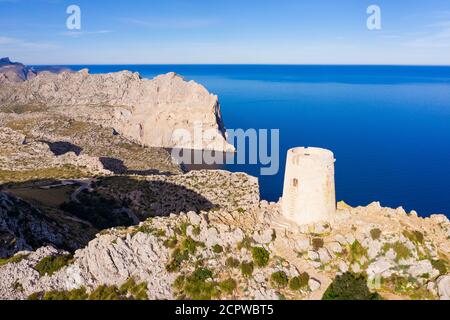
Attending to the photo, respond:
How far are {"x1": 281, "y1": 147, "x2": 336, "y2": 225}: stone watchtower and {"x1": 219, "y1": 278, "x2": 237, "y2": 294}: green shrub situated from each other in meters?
7.82

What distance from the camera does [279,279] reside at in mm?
29000

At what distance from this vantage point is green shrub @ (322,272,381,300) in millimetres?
26719

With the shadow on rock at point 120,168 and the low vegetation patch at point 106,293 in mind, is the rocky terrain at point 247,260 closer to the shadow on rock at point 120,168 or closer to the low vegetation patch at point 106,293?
the low vegetation patch at point 106,293

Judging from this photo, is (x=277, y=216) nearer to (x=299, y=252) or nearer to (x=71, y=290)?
(x=299, y=252)

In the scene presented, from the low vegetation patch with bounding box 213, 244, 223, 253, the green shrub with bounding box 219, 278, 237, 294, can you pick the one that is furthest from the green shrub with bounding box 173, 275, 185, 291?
the low vegetation patch with bounding box 213, 244, 223, 253

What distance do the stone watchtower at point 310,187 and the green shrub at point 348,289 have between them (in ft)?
19.1

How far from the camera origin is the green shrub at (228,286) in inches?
1151

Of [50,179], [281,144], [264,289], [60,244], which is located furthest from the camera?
[281,144]

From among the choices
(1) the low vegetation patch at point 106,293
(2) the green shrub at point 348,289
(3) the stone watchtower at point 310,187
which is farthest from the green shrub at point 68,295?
(2) the green shrub at point 348,289

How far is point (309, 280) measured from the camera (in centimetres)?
2883

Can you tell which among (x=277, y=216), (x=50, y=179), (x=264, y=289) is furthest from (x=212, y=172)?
(x=264, y=289)

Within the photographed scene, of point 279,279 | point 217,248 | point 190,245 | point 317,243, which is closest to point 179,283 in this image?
point 190,245

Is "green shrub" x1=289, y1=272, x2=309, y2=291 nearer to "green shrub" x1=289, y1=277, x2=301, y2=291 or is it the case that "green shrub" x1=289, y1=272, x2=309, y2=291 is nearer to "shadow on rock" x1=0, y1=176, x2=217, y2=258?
"green shrub" x1=289, y1=277, x2=301, y2=291

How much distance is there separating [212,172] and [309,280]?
64.4m
